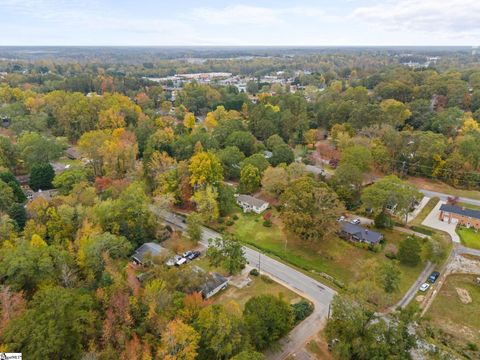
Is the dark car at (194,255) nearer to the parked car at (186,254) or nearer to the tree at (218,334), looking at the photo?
the parked car at (186,254)

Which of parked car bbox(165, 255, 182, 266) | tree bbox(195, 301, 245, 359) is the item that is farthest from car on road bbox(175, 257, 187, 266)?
tree bbox(195, 301, 245, 359)

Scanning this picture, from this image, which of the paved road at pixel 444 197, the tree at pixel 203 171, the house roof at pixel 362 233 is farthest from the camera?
the paved road at pixel 444 197

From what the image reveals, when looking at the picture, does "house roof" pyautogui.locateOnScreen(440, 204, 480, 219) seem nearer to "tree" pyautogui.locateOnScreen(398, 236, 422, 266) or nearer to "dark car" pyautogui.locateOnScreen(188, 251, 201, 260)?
"tree" pyautogui.locateOnScreen(398, 236, 422, 266)

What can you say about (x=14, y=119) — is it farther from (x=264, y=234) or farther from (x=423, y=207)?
(x=423, y=207)

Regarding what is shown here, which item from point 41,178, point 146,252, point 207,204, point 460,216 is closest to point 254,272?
point 146,252

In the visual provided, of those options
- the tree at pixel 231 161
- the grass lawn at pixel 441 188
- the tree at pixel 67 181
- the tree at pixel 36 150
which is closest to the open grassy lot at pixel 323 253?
the tree at pixel 231 161
